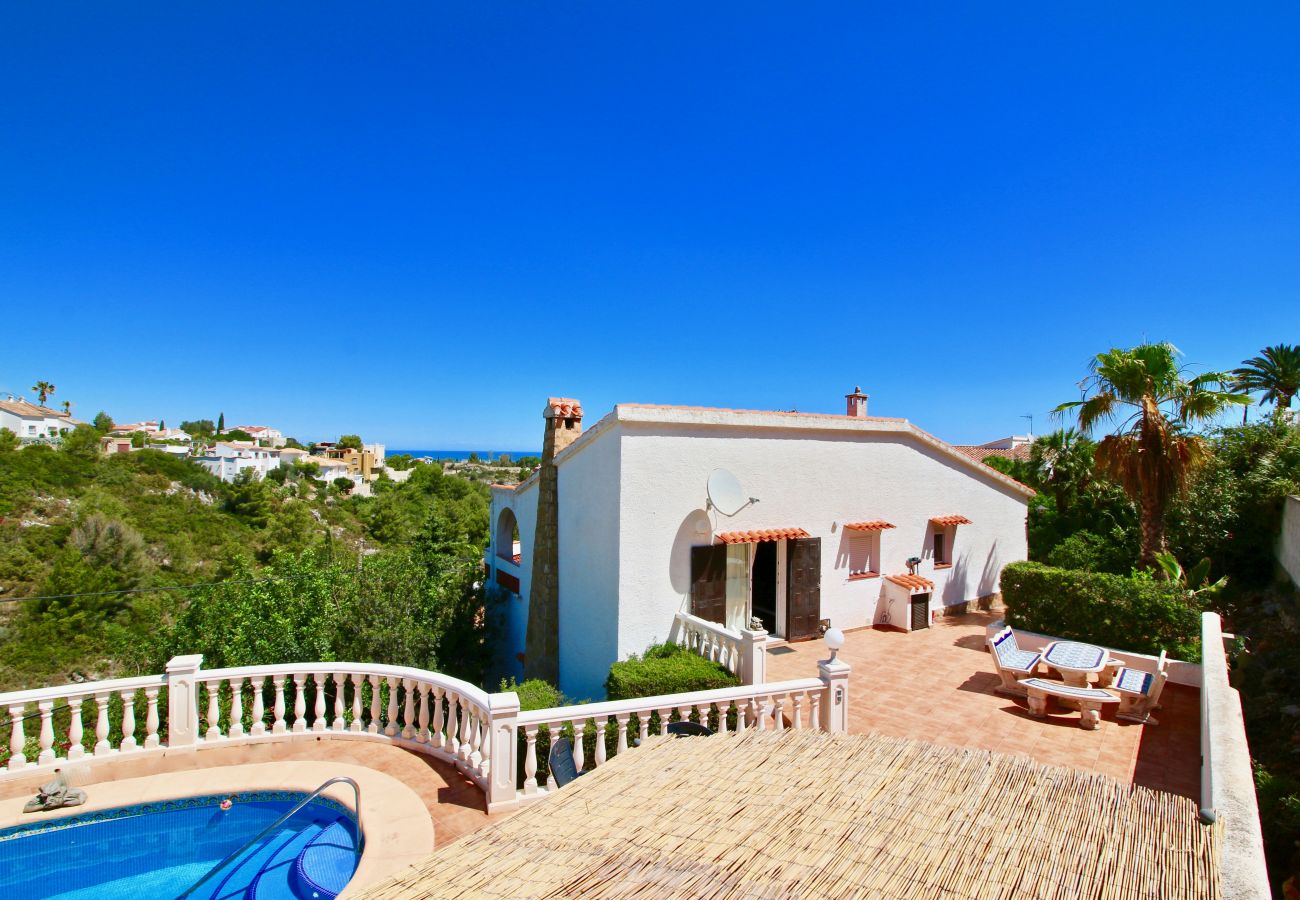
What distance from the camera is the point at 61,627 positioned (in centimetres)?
3241

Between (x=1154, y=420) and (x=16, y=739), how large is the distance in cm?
Result: 1851

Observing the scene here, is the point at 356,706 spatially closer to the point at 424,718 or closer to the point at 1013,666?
the point at 424,718

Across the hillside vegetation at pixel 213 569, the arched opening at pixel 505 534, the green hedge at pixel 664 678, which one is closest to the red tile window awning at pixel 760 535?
the green hedge at pixel 664 678

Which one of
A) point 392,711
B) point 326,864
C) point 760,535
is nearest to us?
point 326,864

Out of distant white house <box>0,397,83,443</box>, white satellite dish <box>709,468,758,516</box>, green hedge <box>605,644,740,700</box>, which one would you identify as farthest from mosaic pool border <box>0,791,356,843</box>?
distant white house <box>0,397,83,443</box>

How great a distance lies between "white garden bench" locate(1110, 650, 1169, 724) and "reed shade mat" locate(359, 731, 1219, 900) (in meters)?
7.17

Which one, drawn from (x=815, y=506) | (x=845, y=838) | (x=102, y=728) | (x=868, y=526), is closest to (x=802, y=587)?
(x=815, y=506)

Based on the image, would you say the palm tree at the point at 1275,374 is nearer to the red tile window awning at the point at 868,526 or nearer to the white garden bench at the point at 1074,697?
the red tile window awning at the point at 868,526

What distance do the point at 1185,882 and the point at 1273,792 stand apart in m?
6.17

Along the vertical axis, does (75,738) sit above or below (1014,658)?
below

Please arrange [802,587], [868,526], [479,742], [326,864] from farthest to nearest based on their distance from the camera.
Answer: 1. [868,526]
2. [802,587]
3. [479,742]
4. [326,864]

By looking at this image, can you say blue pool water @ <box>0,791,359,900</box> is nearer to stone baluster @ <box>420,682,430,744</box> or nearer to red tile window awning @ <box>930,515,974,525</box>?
stone baluster @ <box>420,682,430,744</box>

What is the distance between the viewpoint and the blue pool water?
19.2 feet

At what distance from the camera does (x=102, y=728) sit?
6973 mm
